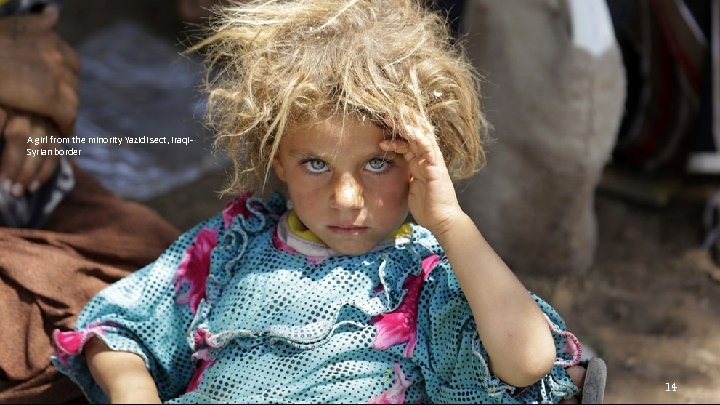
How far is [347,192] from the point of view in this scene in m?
2.24

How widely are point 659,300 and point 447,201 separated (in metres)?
1.76

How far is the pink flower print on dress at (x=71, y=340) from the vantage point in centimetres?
244

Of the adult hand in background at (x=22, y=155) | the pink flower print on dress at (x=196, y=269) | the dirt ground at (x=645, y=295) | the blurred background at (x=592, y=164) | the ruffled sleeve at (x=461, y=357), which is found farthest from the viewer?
the blurred background at (x=592, y=164)

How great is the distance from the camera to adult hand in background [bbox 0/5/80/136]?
115 inches

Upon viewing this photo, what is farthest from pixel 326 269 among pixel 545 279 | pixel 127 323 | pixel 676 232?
pixel 676 232

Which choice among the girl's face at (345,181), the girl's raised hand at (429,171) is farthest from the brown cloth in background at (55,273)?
the girl's raised hand at (429,171)

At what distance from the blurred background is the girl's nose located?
73cm

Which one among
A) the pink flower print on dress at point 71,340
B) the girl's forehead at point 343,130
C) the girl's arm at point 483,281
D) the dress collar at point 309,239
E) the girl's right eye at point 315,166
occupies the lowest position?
the pink flower print on dress at point 71,340

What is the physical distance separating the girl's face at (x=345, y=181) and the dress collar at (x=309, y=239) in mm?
58

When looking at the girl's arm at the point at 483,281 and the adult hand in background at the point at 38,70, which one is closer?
the girl's arm at the point at 483,281

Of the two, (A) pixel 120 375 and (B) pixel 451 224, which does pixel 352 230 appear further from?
(A) pixel 120 375

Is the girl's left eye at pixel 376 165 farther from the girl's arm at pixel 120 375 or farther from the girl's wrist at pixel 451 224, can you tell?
the girl's arm at pixel 120 375

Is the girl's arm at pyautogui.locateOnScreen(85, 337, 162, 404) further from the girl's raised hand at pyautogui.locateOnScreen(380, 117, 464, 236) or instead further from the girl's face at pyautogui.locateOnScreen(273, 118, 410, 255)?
the girl's raised hand at pyautogui.locateOnScreen(380, 117, 464, 236)

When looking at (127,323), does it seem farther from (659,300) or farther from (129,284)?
(659,300)
